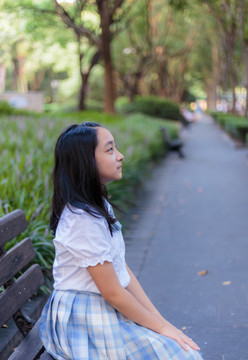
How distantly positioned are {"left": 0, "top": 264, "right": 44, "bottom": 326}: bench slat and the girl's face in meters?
0.87

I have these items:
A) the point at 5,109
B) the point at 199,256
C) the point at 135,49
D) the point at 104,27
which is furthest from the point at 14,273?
the point at 135,49

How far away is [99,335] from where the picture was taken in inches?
91.2

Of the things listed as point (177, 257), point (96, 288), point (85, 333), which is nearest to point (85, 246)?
point (96, 288)

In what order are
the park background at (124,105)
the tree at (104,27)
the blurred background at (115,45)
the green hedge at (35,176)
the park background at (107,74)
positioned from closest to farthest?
1. the green hedge at (35,176)
2. the park background at (124,105)
3. the park background at (107,74)
4. the tree at (104,27)
5. the blurred background at (115,45)

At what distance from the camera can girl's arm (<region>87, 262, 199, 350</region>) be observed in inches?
90.0

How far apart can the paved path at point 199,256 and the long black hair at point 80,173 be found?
72.3 inches

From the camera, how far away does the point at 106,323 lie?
7.68 feet

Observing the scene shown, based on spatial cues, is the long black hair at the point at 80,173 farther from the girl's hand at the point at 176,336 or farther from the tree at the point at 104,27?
the tree at the point at 104,27

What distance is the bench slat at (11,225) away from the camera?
2.84 meters

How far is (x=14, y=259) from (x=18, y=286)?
151 mm

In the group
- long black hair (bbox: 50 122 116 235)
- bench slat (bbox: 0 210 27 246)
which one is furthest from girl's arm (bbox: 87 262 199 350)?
bench slat (bbox: 0 210 27 246)

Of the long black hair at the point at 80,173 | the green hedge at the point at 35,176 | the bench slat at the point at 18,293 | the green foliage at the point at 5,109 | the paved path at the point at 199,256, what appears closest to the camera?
the long black hair at the point at 80,173

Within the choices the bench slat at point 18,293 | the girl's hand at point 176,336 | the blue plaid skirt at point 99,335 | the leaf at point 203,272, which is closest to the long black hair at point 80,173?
the blue plaid skirt at point 99,335

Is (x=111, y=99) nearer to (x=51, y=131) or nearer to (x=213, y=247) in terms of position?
(x=51, y=131)
